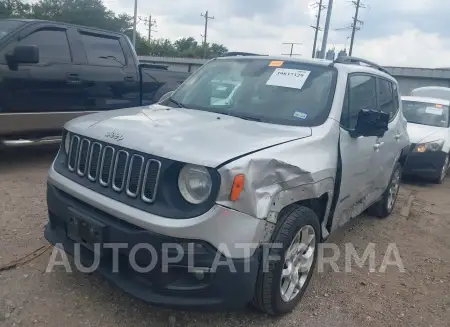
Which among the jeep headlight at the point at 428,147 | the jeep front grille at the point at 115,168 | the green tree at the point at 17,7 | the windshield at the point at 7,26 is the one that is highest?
the green tree at the point at 17,7

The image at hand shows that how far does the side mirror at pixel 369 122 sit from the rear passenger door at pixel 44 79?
4212 millimetres

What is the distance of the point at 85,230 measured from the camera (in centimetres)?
Result: 272

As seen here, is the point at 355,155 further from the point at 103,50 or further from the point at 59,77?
the point at 103,50

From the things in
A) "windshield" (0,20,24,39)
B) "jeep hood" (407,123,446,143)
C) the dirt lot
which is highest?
"windshield" (0,20,24,39)

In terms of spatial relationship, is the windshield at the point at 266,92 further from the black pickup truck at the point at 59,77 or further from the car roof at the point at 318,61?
the black pickup truck at the point at 59,77

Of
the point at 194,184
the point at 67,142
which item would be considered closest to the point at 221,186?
the point at 194,184

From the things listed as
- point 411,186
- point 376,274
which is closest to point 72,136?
point 376,274

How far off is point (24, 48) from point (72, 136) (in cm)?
287

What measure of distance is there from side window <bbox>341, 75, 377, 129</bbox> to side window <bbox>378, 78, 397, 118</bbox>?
234mm

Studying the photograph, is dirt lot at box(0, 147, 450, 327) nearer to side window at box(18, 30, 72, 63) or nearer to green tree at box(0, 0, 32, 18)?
side window at box(18, 30, 72, 63)

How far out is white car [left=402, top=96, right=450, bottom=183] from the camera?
785 centimetres

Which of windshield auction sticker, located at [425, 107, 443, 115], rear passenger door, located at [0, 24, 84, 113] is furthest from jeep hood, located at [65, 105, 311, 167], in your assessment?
windshield auction sticker, located at [425, 107, 443, 115]

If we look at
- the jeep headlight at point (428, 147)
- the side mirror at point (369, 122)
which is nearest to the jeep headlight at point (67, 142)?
the side mirror at point (369, 122)

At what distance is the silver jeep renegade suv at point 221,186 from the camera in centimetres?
243
